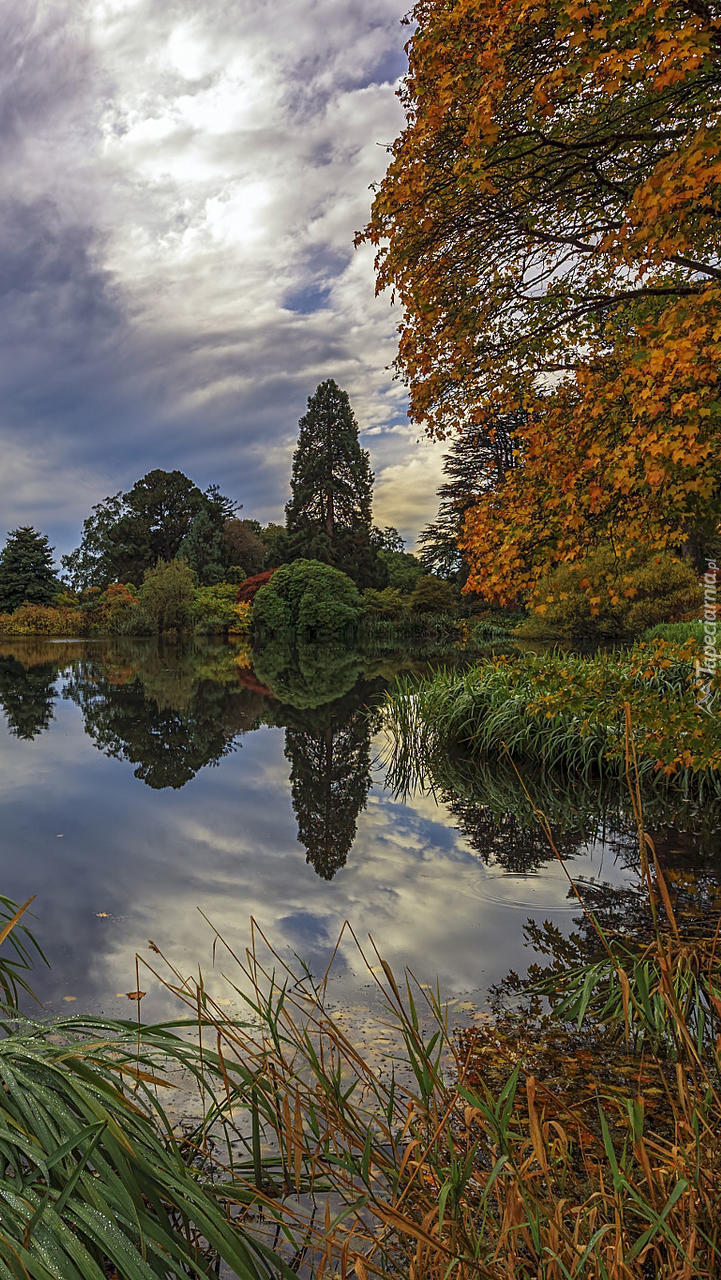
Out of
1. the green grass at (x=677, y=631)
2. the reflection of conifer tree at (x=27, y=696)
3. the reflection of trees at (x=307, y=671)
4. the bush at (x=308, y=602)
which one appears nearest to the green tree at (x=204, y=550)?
the bush at (x=308, y=602)

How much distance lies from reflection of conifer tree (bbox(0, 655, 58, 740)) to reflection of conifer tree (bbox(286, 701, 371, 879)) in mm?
4476

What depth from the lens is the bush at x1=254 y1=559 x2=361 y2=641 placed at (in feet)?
117

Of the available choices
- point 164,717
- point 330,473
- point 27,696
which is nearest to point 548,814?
point 164,717

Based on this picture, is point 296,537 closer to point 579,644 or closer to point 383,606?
point 383,606

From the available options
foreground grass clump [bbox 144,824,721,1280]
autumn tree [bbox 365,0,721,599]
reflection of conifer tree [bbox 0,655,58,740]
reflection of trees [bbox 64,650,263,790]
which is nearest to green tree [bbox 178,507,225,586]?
reflection of conifer tree [bbox 0,655,58,740]

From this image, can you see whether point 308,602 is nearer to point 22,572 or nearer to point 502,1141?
point 22,572

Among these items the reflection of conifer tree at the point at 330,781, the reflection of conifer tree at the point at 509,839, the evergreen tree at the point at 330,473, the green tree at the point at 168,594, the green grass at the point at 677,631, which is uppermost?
the evergreen tree at the point at 330,473

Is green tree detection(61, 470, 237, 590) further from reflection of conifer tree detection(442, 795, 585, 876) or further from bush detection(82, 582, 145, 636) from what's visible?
reflection of conifer tree detection(442, 795, 585, 876)

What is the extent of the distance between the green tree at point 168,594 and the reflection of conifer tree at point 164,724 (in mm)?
19368

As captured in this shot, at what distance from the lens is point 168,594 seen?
124 feet

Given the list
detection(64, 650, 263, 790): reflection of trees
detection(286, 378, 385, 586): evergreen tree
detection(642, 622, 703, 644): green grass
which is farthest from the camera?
detection(286, 378, 385, 586): evergreen tree

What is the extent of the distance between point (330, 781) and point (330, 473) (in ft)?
122

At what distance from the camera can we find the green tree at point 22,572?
40.7 metres

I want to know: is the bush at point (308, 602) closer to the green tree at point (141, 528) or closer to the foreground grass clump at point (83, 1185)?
the green tree at point (141, 528)
